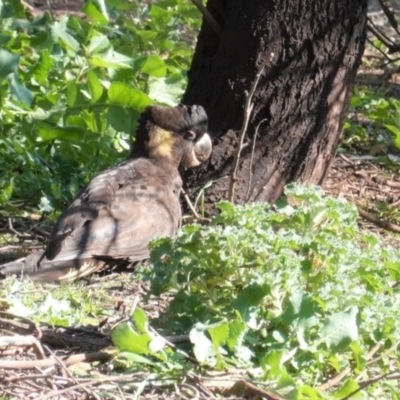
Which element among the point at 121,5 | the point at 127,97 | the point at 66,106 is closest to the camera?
the point at 127,97

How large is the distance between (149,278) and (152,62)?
378cm

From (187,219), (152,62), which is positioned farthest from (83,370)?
(152,62)

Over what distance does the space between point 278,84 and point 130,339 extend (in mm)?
3206

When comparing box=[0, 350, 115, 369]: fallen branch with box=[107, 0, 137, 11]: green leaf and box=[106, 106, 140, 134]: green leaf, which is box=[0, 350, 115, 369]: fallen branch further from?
box=[107, 0, 137, 11]: green leaf

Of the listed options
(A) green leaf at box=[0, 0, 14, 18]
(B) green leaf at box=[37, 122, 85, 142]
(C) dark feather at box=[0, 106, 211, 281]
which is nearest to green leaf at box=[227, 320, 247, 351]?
(C) dark feather at box=[0, 106, 211, 281]

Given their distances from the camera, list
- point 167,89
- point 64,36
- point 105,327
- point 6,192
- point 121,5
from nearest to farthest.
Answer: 1. point 105,327
2. point 6,192
3. point 64,36
4. point 167,89
5. point 121,5

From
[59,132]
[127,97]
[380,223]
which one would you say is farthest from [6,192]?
[380,223]

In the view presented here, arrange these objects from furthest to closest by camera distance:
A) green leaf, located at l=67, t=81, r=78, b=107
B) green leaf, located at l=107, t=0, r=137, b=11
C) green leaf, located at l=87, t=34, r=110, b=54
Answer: green leaf, located at l=107, t=0, r=137, b=11
green leaf, located at l=87, t=34, r=110, b=54
green leaf, located at l=67, t=81, r=78, b=107

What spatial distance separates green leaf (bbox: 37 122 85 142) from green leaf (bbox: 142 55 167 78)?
0.76m

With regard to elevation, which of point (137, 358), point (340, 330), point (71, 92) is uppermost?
point (340, 330)

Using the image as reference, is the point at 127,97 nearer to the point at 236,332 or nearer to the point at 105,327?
the point at 105,327

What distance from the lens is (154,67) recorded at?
7.68 meters

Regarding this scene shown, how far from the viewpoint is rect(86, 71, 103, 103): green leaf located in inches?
285

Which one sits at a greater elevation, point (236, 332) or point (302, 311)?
point (302, 311)
